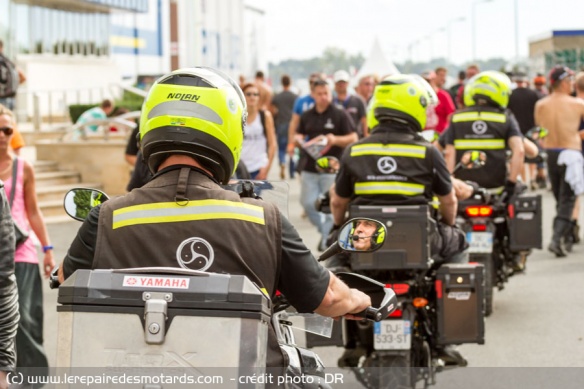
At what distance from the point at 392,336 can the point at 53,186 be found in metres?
13.7

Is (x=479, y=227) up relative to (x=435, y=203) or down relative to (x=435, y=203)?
down

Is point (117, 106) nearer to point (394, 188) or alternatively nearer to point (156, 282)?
point (394, 188)

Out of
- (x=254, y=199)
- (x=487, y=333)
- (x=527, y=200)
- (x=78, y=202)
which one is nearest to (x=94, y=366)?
(x=254, y=199)

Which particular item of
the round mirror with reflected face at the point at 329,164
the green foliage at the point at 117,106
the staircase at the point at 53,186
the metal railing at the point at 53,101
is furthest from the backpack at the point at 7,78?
the green foliage at the point at 117,106

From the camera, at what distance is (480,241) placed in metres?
9.40

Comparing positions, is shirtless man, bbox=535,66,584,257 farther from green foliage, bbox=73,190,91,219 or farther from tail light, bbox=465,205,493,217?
green foliage, bbox=73,190,91,219

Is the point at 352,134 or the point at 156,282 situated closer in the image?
the point at 156,282

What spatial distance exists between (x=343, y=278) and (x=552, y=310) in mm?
6395

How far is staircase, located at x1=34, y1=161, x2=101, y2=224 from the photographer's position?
1805 centimetres

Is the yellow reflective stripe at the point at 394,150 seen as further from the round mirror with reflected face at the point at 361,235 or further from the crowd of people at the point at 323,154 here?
the round mirror with reflected face at the point at 361,235

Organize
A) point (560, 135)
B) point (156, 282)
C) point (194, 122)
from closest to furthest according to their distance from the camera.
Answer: point (156, 282), point (194, 122), point (560, 135)

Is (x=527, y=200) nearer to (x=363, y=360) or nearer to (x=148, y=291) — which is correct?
(x=363, y=360)

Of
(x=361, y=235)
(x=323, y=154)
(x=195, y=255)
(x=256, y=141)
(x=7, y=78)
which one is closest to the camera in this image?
(x=195, y=255)

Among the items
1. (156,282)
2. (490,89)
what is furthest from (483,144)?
(156,282)
